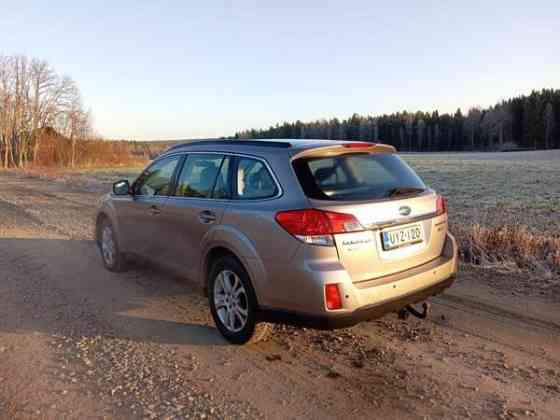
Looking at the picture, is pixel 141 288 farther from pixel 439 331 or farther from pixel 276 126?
pixel 276 126

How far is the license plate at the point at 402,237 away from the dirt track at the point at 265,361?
0.90 meters

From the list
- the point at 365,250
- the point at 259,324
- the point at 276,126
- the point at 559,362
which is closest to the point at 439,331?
the point at 559,362

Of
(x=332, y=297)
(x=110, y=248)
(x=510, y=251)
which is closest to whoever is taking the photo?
(x=332, y=297)

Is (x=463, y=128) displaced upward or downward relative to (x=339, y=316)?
upward

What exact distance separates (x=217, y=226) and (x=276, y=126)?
137 meters

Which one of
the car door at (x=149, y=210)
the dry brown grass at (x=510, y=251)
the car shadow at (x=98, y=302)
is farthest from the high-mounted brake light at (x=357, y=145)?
the dry brown grass at (x=510, y=251)

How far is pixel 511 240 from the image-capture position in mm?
6262

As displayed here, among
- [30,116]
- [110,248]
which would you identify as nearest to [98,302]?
[110,248]

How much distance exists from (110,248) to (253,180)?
3.16m

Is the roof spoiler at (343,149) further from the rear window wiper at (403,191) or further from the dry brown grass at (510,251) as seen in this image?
the dry brown grass at (510,251)

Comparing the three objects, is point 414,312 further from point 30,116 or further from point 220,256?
point 30,116

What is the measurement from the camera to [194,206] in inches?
162

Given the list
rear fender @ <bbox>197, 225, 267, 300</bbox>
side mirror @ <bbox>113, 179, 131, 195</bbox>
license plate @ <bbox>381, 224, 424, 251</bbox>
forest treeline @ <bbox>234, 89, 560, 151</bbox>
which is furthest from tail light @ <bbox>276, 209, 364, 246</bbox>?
forest treeline @ <bbox>234, 89, 560, 151</bbox>

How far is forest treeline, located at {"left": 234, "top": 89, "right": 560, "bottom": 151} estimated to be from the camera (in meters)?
91.9
